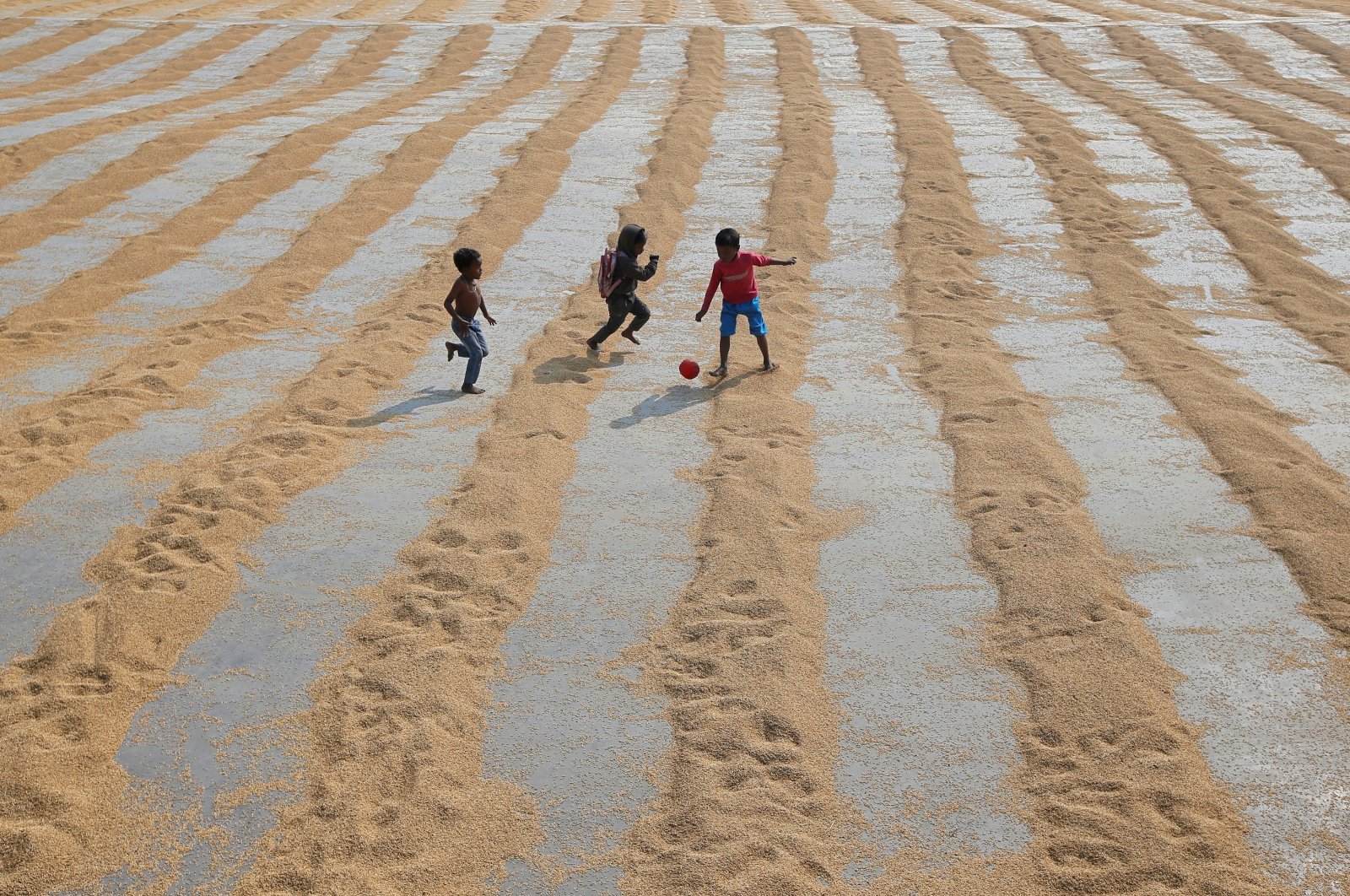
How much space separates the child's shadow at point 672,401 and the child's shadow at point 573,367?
0.55 meters

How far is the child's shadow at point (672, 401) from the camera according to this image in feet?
22.4

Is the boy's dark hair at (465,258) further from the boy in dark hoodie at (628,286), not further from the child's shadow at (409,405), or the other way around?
the boy in dark hoodie at (628,286)

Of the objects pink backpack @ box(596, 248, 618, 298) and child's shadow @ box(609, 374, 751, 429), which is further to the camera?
pink backpack @ box(596, 248, 618, 298)

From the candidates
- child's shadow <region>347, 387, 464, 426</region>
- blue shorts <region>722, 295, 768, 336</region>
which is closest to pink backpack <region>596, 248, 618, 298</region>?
blue shorts <region>722, 295, 768, 336</region>

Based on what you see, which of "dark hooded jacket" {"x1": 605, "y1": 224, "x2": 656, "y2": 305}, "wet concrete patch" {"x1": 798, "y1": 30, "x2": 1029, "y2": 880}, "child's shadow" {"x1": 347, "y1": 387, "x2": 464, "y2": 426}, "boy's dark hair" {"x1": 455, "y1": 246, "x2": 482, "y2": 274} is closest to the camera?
"wet concrete patch" {"x1": 798, "y1": 30, "x2": 1029, "y2": 880}

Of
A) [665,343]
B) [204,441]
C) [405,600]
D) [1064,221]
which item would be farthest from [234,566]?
[1064,221]

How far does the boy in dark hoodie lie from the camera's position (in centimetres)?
761

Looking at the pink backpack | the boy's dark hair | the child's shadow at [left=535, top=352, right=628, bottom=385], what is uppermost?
the boy's dark hair

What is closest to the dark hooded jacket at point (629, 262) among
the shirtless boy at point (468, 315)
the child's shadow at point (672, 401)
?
the child's shadow at point (672, 401)

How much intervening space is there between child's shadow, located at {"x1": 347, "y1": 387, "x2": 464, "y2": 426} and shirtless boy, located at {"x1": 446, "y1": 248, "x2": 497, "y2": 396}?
124 mm

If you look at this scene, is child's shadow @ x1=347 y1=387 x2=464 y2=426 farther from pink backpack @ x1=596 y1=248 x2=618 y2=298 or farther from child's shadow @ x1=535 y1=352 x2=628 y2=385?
pink backpack @ x1=596 y1=248 x2=618 y2=298

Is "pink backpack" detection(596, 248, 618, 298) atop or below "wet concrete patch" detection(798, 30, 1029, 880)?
atop

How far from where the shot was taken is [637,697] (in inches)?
169

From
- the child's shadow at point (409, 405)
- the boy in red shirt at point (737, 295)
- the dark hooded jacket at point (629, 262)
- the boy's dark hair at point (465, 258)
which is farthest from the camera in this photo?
the dark hooded jacket at point (629, 262)
